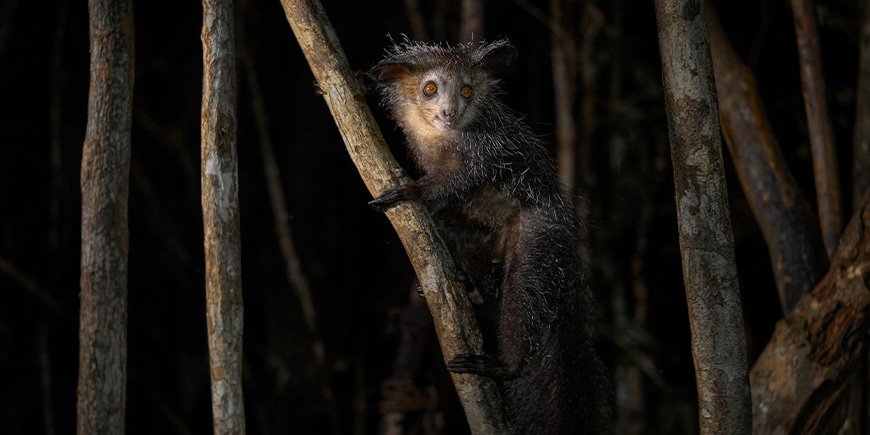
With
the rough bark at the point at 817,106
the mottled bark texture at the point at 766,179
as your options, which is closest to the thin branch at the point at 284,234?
the mottled bark texture at the point at 766,179

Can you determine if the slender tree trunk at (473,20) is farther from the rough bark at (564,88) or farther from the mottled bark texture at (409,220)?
the mottled bark texture at (409,220)

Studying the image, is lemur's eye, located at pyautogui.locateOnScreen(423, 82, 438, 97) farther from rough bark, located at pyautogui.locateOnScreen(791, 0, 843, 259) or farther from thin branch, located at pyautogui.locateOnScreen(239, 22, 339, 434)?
thin branch, located at pyautogui.locateOnScreen(239, 22, 339, 434)

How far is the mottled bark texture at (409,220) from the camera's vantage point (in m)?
2.80

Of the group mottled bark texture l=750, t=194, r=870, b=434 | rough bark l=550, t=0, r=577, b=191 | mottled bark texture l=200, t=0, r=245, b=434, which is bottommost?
mottled bark texture l=750, t=194, r=870, b=434

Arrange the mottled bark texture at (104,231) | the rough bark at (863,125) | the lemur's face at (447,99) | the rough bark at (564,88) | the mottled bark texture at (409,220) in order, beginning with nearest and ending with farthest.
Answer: the mottled bark texture at (409,220) < the mottled bark texture at (104,231) < the lemur's face at (447,99) < the rough bark at (863,125) < the rough bark at (564,88)

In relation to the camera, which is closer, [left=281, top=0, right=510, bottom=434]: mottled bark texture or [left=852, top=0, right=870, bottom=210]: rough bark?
[left=281, top=0, right=510, bottom=434]: mottled bark texture

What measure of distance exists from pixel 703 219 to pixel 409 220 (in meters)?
0.93

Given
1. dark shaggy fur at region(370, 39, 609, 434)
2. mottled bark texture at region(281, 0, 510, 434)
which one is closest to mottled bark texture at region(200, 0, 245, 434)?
mottled bark texture at region(281, 0, 510, 434)

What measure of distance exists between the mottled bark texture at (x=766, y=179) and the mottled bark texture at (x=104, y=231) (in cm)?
244

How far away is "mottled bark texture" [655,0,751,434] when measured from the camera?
2508 mm

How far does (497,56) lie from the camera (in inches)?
142

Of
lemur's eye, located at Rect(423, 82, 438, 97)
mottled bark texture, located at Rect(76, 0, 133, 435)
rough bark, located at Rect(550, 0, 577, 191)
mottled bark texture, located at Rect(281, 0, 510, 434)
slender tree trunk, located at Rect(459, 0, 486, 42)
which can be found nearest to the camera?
mottled bark texture, located at Rect(281, 0, 510, 434)

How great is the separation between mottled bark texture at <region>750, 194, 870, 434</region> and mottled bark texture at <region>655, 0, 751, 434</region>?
0.66 meters

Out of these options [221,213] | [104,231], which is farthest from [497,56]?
[104,231]
